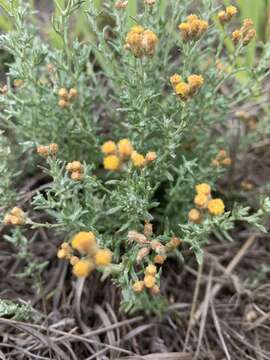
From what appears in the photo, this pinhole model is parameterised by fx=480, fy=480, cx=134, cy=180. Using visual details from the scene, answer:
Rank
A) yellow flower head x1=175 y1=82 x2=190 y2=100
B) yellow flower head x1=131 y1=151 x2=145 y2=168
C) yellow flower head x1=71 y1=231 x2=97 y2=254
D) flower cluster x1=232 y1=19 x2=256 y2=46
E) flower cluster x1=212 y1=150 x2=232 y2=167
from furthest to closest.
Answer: flower cluster x1=212 y1=150 x2=232 y2=167
flower cluster x1=232 y1=19 x2=256 y2=46
yellow flower head x1=175 y1=82 x2=190 y2=100
yellow flower head x1=131 y1=151 x2=145 y2=168
yellow flower head x1=71 y1=231 x2=97 y2=254

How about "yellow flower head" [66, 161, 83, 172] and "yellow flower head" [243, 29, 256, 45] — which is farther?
"yellow flower head" [243, 29, 256, 45]

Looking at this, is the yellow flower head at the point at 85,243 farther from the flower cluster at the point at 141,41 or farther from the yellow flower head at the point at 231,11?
the yellow flower head at the point at 231,11

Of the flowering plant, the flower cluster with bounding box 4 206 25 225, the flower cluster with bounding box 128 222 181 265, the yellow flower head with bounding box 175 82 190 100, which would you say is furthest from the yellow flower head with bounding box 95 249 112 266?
the yellow flower head with bounding box 175 82 190 100

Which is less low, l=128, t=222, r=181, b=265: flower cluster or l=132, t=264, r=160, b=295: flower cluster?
l=128, t=222, r=181, b=265: flower cluster

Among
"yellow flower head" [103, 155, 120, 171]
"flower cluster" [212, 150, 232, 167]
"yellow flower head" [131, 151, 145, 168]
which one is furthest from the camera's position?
"flower cluster" [212, 150, 232, 167]

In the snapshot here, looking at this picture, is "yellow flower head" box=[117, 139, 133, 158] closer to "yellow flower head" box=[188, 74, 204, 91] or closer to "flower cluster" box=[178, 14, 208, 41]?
"yellow flower head" box=[188, 74, 204, 91]

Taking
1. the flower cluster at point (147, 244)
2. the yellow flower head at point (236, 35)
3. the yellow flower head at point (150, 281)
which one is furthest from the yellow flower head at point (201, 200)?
the yellow flower head at point (236, 35)

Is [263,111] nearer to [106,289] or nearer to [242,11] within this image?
[242,11]

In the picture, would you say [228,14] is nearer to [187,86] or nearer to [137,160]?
[187,86]
